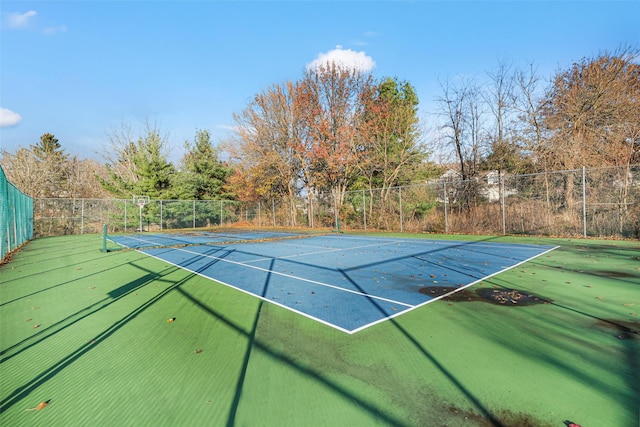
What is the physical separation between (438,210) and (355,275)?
38.7 ft

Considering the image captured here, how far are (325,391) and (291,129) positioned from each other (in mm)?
22438

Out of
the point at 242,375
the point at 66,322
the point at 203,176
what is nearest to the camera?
the point at 242,375

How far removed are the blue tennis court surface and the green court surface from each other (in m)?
0.38

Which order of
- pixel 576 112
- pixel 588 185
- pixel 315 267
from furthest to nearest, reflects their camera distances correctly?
1. pixel 576 112
2. pixel 588 185
3. pixel 315 267

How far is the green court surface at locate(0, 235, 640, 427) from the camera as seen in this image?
2.12 meters

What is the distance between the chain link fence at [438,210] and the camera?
11.8 m

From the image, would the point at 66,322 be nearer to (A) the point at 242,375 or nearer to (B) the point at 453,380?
A: (A) the point at 242,375

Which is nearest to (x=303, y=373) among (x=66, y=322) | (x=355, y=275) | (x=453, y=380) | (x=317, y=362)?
(x=317, y=362)

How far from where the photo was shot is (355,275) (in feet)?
21.4

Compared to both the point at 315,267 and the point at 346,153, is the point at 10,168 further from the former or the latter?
the point at 315,267

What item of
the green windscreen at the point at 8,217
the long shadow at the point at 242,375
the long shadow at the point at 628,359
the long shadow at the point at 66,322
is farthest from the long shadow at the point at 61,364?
the green windscreen at the point at 8,217

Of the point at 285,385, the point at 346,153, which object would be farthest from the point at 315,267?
the point at 346,153

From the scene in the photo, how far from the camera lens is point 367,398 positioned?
2.26m

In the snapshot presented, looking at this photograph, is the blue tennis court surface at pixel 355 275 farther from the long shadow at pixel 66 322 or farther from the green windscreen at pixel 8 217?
the green windscreen at pixel 8 217
